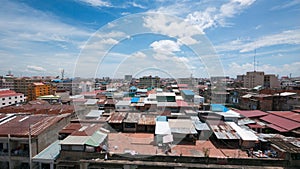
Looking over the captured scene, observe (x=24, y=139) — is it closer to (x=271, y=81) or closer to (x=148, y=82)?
(x=148, y=82)

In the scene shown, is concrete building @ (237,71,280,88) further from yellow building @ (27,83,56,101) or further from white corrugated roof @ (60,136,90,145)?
yellow building @ (27,83,56,101)

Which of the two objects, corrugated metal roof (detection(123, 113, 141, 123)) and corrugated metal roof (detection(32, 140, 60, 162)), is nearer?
corrugated metal roof (detection(32, 140, 60, 162))

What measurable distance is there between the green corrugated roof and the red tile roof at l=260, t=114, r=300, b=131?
8493mm

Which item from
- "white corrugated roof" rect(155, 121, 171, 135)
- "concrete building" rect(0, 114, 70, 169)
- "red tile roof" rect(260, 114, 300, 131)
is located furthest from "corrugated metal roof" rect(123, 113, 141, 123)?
"red tile roof" rect(260, 114, 300, 131)

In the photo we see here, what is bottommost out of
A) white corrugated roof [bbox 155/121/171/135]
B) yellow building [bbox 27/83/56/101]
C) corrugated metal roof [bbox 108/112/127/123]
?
white corrugated roof [bbox 155/121/171/135]

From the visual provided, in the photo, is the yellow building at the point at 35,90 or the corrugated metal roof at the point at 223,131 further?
the yellow building at the point at 35,90

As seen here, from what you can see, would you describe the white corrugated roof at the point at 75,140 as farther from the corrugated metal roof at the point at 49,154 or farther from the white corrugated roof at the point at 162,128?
the white corrugated roof at the point at 162,128

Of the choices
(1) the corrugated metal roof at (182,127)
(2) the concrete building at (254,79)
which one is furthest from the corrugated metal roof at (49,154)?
(2) the concrete building at (254,79)

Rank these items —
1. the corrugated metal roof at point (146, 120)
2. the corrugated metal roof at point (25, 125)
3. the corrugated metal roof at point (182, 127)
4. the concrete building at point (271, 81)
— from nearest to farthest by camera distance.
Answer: the corrugated metal roof at point (25, 125), the corrugated metal roof at point (182, 127), the corrugated metal roof at point (146, 120), the concrete building at point (271, 81)

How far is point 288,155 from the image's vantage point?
5238 mm

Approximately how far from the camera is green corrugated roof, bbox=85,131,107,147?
5630mm

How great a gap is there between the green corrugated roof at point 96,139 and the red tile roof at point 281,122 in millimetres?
8493

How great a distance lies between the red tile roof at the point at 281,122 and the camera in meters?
7.47

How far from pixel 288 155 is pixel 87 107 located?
424 inches
